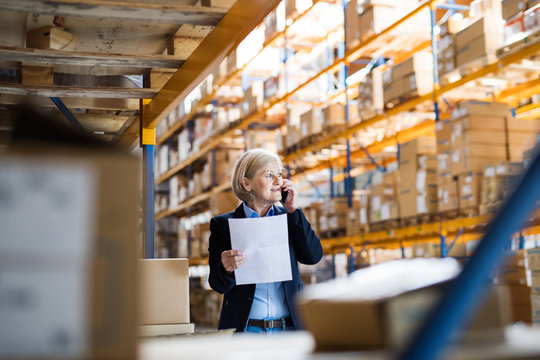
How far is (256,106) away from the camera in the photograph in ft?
32.0

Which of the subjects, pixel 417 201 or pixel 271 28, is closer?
pixel 417 201

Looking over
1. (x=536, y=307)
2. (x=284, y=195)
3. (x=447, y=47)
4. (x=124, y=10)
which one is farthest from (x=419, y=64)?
(x=124, y=10)

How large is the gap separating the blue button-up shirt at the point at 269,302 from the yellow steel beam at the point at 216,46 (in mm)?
805

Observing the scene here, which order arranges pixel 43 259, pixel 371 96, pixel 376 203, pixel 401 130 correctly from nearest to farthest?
1. pixel 43 259
2. pixel 376 203
3. pixel 371 96
4. pixel 401 130

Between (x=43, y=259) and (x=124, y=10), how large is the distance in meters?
1.19

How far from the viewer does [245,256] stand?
242 centimetres

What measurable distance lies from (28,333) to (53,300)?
4cm

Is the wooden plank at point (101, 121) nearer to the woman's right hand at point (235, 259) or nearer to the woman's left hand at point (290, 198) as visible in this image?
the woman's left hand at point (290, 198)

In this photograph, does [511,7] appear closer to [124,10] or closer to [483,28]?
[483,28]

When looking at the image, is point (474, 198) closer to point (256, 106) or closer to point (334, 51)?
point (334, 51)

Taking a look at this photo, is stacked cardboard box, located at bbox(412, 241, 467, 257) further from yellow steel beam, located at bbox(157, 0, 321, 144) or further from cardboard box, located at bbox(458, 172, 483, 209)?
yellow steel beam, located at bbox(157, 0, 321, 144)

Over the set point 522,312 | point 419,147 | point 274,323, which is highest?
point 419,147

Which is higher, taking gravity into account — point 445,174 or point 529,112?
point 529,112

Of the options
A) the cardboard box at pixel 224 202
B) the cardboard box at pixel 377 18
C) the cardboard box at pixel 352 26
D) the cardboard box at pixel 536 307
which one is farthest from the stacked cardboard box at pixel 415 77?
the cardboard box at pixel 224 202
